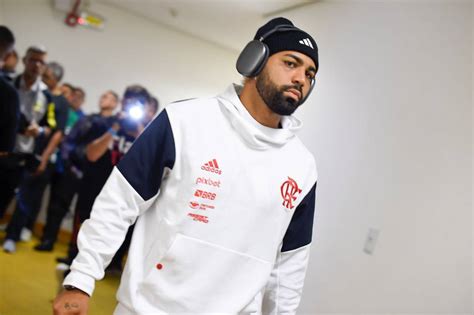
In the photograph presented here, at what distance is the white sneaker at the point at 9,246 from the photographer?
3125 millimetres

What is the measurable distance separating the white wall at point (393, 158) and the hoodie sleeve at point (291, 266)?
281 millimetres

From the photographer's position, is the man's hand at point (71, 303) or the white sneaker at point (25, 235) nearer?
the man's hand at point (71, 303)

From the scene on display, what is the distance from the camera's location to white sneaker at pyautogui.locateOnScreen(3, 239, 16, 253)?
312 cm

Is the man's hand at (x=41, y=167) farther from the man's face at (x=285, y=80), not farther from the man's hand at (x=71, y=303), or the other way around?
the man's face at (x=285, y=80)

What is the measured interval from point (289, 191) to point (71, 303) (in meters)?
0.58

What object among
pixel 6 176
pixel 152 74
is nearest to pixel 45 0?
→ pixel 152 74

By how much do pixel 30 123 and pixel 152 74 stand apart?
236cm

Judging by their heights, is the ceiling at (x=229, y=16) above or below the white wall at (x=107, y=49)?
below

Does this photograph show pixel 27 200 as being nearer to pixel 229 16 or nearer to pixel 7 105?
pixel 7 105

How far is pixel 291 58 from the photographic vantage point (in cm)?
116

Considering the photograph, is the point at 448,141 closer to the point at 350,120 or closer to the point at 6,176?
the point at 350,120

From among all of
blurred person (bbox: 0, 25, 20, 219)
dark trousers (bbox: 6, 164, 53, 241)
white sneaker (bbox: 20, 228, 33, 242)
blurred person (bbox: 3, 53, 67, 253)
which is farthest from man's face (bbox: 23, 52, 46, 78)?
white sneaker (bbox: 20, 228, 33, 242)

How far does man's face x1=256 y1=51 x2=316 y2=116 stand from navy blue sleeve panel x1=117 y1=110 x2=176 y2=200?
0.25 m

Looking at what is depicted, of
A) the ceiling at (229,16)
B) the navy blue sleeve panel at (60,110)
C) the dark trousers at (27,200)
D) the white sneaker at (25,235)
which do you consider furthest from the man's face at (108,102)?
the white sneaker at (25,235)
